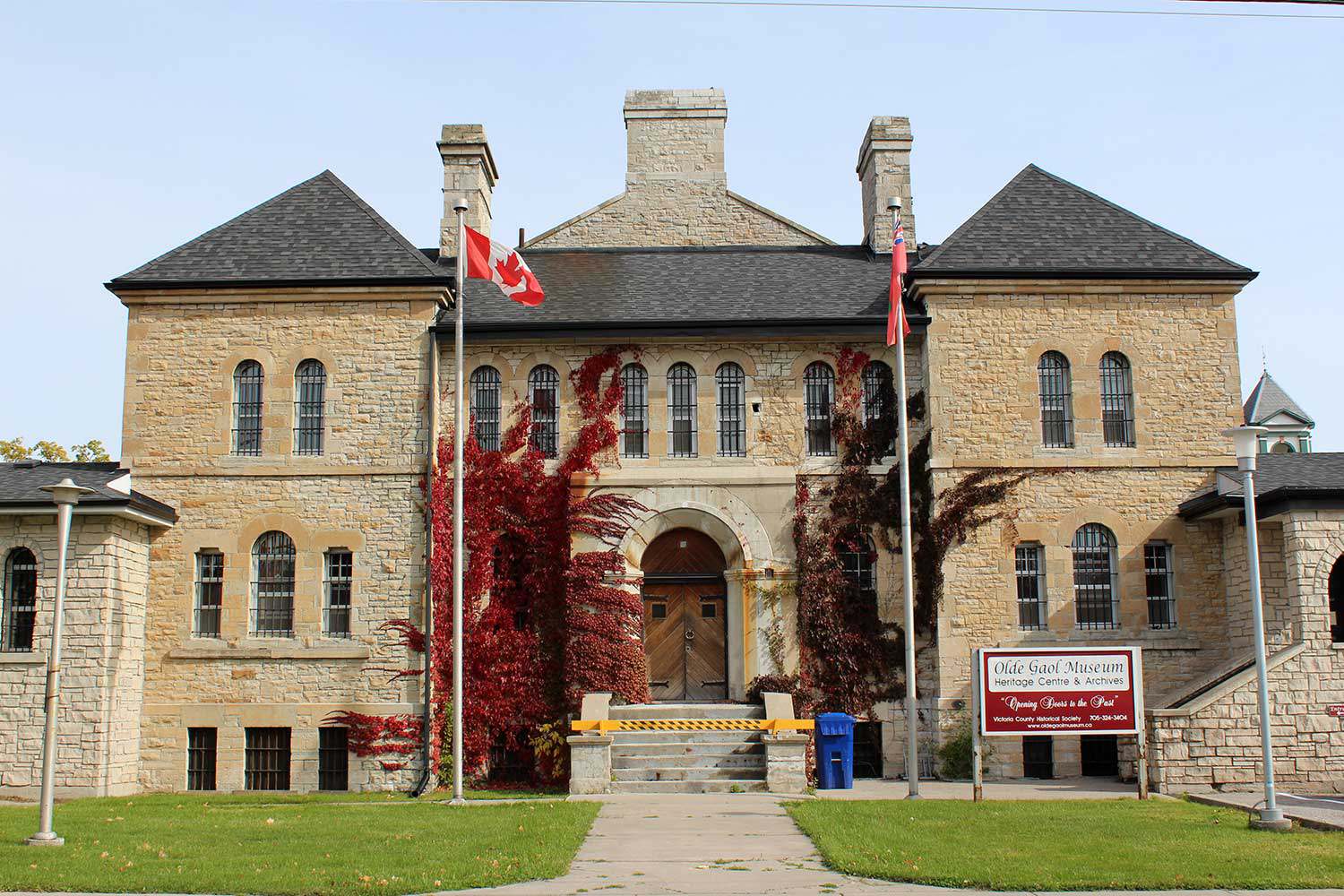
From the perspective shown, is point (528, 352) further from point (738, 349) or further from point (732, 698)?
point (732, 698)

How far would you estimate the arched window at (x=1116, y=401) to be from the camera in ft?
69.7

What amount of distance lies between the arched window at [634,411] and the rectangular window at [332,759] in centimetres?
650

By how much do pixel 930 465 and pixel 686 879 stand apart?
37.3 feet

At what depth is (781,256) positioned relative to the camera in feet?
81.4

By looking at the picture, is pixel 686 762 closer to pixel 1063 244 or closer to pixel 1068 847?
pixel 1068 847

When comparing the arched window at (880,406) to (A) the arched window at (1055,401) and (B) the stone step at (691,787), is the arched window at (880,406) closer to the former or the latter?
(A) the arched window at (1055,401)

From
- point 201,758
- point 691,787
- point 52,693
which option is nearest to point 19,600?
point 201,758

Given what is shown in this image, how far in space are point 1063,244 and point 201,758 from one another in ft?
55.0

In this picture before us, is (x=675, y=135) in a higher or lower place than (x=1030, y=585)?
higher

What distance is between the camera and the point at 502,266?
18.7m

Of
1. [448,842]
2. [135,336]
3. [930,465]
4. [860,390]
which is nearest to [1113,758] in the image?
[930,465]

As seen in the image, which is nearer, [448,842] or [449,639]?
[448,842]

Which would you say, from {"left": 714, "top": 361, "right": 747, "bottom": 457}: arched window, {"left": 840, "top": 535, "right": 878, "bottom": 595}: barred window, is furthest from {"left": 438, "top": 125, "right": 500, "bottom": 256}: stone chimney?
{"left": 840, "top": 535, "right": 878, "bottom": 595}: barred window

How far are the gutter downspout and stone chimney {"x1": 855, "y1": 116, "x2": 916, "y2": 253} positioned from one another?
8864 millimetres
